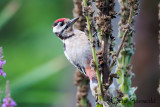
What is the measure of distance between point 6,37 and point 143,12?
305 centimetres

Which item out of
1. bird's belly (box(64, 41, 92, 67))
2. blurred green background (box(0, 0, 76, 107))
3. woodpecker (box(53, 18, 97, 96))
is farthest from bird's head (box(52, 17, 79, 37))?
blurred green background (box(0, 0, 76, 107))

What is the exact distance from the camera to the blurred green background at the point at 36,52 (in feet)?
11.4

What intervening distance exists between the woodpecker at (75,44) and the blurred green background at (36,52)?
51 cm

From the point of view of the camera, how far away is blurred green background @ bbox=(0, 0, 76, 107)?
347 centimetres

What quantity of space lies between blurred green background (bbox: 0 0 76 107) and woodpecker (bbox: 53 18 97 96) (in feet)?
1.67

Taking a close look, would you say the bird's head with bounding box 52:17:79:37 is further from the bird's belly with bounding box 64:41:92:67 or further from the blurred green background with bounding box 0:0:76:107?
the blurred green background with bounding box 0:0:76:107

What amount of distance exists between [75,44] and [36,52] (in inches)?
122

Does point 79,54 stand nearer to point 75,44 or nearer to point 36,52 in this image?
point 75,44

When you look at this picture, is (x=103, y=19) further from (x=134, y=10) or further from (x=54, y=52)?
(x=54, y=52)

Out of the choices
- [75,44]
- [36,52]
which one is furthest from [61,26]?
[36,52]

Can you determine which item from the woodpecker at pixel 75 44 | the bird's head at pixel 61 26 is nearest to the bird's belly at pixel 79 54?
the woodpecker at pixel 75 44

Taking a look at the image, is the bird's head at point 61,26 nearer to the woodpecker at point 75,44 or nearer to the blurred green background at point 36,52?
the woodpecker at point 75,44

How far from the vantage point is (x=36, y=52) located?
5.80 m

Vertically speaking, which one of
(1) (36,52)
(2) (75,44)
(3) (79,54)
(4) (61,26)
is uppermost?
(1) (36,52)
